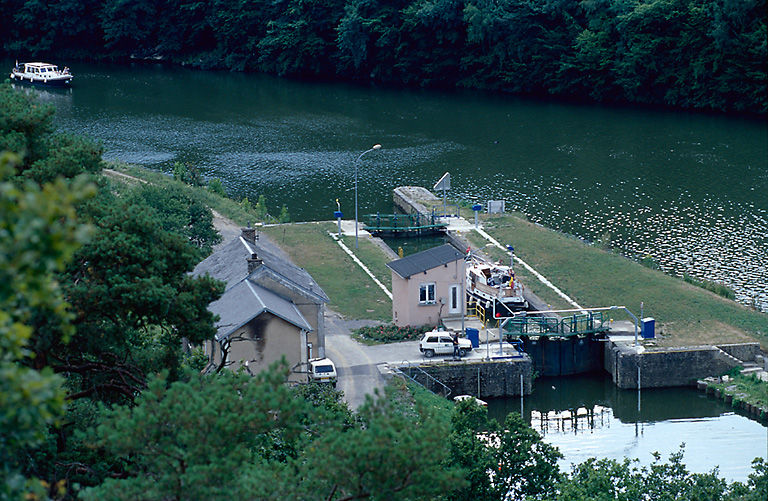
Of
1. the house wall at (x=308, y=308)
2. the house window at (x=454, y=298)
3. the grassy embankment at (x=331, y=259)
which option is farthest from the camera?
the grassy embankment at (x=331, y=259)

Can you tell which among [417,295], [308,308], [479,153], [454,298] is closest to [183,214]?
[417,295]

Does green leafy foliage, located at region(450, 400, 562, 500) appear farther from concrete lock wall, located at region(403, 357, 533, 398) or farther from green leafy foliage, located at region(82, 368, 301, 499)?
concrete lock wall, located at region(403, 357, 533, 398)

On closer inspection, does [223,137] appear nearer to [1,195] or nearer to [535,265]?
[535,265]

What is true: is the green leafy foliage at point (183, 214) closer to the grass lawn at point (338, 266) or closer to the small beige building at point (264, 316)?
the grass lawn at point (338, 266)

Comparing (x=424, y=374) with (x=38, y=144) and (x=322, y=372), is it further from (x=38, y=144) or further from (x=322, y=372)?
(x=38, y=144)

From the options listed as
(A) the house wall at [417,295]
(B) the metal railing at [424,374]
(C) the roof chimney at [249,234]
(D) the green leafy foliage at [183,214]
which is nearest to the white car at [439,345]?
(B) the metal railing at [424,374]

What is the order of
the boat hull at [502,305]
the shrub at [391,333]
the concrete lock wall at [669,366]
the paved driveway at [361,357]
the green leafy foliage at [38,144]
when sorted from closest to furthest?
1. the green leafy foliage at [38,144]
2. the paved driveway at [361,357]
3. the concrete lock wall at [669,366]
4. the shrub at [391,333]
5. the boat hull at [502,305]

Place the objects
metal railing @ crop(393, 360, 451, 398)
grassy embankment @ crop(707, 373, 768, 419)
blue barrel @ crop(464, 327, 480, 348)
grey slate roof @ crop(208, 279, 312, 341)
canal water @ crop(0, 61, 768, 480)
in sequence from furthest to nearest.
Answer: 1. blue barrel @ crop(464, 327, 480, 348)
2. canal water @ crop(0, 61, 768, 480)
3. metal railing @ crop(393, 360, 451, 398)
4. grassy embankment @ crop(707, 373, 768, 419)
5. grey slate roof @ crop(208, 279, 312, 341)

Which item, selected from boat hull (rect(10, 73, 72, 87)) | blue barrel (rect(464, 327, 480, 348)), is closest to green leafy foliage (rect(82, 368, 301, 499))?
blue barrel (rect(464, 327, 480, 348))
